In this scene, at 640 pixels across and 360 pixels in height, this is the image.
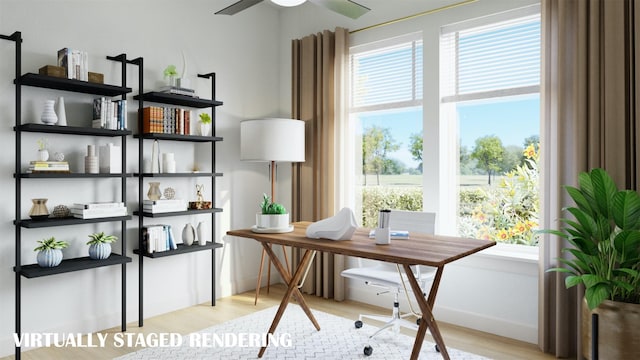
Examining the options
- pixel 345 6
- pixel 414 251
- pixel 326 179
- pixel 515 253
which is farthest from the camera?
pixel 326 179

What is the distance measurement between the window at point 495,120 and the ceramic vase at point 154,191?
2.42m

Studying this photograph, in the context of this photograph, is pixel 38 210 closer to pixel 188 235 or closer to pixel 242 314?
pixel 188 235

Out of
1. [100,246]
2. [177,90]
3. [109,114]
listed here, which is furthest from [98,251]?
[177,90]

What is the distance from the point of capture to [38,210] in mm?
2859

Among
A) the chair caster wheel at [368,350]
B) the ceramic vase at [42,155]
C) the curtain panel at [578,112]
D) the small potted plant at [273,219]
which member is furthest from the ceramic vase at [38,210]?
Answer: the curtain panel at [578,112]

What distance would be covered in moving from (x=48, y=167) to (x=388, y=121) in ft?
9.05

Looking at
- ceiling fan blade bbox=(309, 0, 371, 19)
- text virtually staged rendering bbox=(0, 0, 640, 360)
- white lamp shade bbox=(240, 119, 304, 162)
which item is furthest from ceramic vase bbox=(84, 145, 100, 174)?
ceiling fan blade bbox=(309, 0, 371, 19)

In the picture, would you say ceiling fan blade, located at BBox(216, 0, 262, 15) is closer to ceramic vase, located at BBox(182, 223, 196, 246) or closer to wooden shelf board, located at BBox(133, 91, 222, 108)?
wooden shelf board, located at BBox(133, 91, 222, 108)

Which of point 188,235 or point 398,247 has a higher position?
point 398,247

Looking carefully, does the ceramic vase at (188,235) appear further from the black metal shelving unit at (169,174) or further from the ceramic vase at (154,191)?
the ceramic vase at (154,191)

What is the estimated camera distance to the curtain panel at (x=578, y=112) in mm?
2605

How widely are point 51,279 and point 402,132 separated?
3.02m

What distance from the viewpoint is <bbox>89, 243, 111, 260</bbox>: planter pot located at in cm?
305

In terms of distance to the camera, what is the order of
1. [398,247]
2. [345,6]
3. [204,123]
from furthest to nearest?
[204,123] < [345,6] < [398,247]
